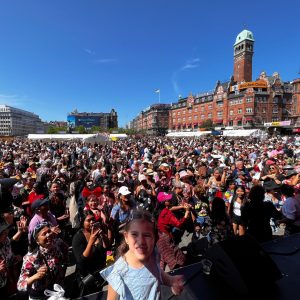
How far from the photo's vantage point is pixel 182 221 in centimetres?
405

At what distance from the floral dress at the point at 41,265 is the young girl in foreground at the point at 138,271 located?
1.47 metres

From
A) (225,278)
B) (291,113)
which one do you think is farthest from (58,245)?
(291,113)

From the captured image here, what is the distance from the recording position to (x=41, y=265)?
2.52m

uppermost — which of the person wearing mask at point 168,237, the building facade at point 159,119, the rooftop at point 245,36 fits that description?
the rooftop at point 245,36

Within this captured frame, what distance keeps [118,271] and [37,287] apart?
5.19 feet

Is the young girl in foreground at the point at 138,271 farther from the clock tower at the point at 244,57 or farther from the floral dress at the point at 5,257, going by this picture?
the clock tower at the point at 244,57

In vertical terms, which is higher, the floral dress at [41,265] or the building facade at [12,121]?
the building facade at [12,121]

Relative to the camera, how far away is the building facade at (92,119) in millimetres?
163875

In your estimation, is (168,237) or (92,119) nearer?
(168,237)

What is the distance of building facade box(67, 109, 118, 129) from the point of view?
16388cm

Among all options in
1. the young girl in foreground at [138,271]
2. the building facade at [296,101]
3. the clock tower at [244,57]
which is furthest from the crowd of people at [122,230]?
the clock tower at [244,57]

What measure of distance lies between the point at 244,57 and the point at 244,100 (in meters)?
25.8

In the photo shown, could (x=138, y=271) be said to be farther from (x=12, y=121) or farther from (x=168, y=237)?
(x=12, y=121)

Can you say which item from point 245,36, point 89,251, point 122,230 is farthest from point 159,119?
point 122,230
